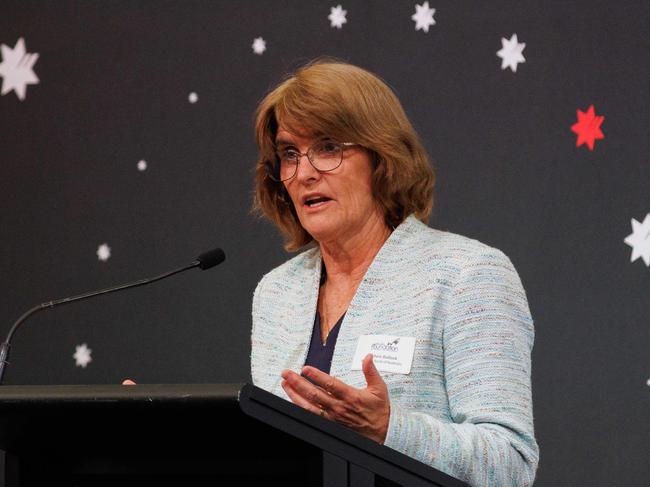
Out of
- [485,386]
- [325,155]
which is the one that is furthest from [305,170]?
[485,386]

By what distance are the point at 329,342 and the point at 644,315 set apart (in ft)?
4.47

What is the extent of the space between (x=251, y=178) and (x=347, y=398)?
76.8 inches

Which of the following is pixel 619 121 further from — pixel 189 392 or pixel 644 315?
pixel 189 392

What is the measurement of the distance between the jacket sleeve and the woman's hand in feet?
0.31

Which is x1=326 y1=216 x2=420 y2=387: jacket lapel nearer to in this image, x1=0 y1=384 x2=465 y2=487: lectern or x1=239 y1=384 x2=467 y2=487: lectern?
x1=0 y1=384 x2=465 y2=487: lectern

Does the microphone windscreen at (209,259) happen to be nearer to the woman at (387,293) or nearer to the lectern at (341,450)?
the woman at (387,293)

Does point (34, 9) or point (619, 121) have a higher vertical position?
point (34, 9)

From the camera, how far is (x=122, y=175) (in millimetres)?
2920

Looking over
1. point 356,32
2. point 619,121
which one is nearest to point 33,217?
point 356,32

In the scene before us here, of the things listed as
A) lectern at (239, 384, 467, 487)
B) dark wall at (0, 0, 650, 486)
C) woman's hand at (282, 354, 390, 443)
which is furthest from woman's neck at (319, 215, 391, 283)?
dark wall at (0, 0, 650, 486)

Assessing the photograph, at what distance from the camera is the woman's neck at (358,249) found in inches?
69.7

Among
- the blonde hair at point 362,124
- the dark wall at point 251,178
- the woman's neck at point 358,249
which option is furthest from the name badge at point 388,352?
the dark wall at point 251,178

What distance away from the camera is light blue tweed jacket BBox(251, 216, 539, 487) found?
1255 millimetres

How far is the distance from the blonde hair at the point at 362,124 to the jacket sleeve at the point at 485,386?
1.00 feet
